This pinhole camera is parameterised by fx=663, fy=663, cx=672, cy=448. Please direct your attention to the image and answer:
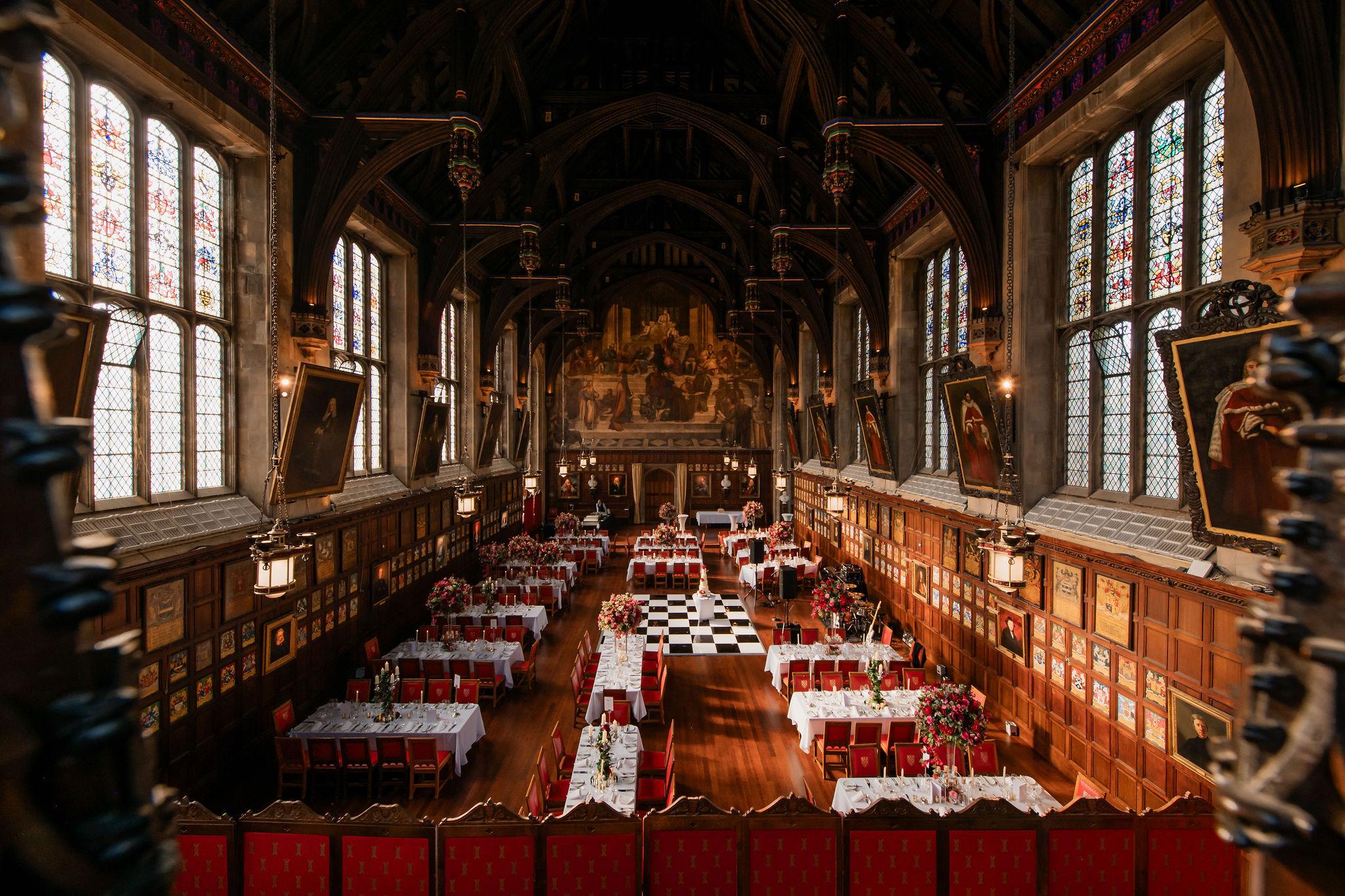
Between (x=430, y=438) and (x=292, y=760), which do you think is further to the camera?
(x=430, y=438)

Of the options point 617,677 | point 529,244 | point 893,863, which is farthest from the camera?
point 529,244

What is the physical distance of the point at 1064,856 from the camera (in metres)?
5.39

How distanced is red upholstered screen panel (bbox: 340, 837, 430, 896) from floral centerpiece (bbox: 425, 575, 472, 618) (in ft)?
24.5

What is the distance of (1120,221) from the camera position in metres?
7.88

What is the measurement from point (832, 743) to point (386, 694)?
5807 mm

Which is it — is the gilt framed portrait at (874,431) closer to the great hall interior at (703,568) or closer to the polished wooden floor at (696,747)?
the great hall interior at (703,568)

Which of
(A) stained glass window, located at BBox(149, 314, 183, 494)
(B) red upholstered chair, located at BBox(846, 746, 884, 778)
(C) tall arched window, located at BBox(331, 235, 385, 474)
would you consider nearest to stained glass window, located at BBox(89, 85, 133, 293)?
(A) stained glass window, located at BBox(149, 314, 183, 494)

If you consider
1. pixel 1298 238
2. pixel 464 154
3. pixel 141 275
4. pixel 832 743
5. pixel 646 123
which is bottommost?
pixel 832 743

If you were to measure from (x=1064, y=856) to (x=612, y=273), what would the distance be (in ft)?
83.3

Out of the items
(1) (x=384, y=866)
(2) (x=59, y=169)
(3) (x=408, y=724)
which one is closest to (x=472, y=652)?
(3) (x=408, y=724)

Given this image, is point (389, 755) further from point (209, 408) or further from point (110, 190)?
point (110, 190)

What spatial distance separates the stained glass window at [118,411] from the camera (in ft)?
21.7

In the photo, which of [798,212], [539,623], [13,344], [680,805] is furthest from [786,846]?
[798,212]

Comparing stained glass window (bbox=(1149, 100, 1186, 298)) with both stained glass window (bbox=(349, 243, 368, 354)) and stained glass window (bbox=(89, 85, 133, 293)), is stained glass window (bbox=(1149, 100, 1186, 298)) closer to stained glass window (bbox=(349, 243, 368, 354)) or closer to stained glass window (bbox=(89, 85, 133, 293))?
stained glass window (bbox=(89, 85, 133, 293))
